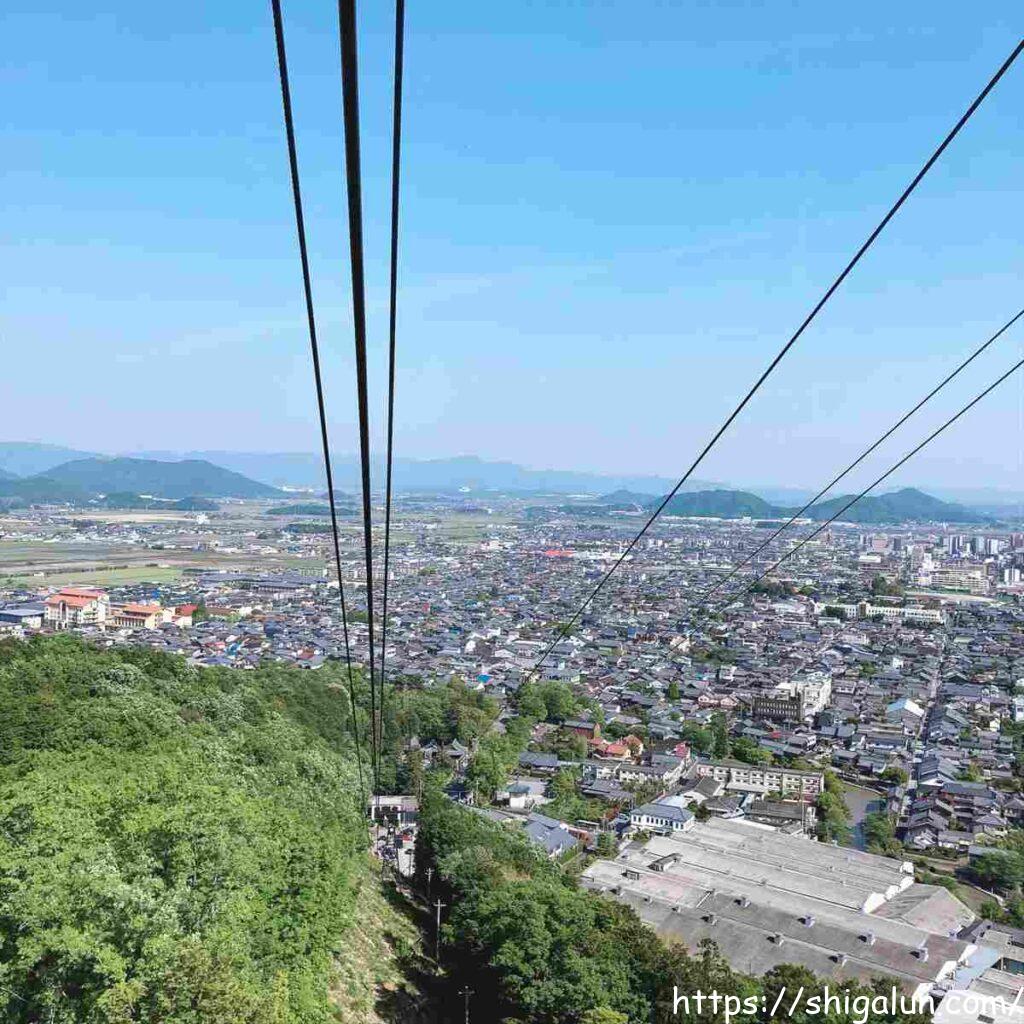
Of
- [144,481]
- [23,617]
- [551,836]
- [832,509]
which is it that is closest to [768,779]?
[551,836]

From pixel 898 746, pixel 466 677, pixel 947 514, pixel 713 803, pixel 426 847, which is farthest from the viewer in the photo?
pixel 947 514

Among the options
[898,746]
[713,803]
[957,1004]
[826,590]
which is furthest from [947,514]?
[957,1004]

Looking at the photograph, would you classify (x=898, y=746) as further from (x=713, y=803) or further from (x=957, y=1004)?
(x=957, y=1004)

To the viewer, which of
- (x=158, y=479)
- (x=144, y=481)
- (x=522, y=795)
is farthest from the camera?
(x=158, y=479)

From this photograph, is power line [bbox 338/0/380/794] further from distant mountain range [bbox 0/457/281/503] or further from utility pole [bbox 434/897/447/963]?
distant mountain range [bbox 0/457/281/503]

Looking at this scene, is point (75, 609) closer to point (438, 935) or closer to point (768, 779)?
point (768, 779)

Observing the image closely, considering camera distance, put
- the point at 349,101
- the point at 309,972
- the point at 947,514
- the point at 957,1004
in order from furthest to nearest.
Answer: the point at 947,514
the point at 957,1004
the point at 309,972
the point at 349,101

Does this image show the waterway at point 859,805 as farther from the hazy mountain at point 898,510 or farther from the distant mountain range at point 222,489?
the hazy mountain at point 898,510
